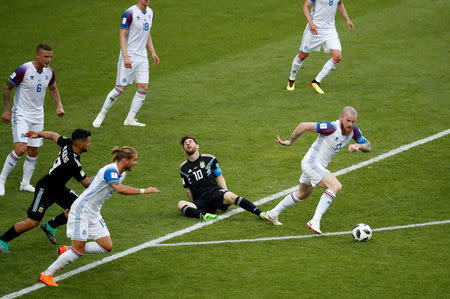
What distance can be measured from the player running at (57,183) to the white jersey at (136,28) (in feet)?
17.9

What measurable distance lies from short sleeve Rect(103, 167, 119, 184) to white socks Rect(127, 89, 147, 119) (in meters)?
6.48

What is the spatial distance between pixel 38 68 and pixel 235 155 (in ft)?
13.5

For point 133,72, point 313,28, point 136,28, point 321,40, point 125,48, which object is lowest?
point 321,40

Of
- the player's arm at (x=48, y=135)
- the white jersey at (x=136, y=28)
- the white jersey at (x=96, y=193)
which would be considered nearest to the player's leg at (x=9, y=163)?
the player's arm at (x=48, y=135)

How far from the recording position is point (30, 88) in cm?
1225

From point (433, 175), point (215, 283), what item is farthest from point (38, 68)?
point (433, 175)

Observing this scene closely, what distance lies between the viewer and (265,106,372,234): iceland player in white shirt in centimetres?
1019

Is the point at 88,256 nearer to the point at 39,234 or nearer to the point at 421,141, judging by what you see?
the point at 39,234

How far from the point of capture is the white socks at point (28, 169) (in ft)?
40.4

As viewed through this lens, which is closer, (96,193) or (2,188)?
(96,193)

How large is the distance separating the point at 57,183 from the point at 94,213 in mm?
1041

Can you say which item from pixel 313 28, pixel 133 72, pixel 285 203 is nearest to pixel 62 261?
pixel 285 203

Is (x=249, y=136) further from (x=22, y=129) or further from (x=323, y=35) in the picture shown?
(x=22, y=129)

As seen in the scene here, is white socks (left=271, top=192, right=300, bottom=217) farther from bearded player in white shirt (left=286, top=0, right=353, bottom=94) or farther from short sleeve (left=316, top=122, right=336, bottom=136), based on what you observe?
bearded player in white shirt (left=286, top=0, right=353, bottom=94)
